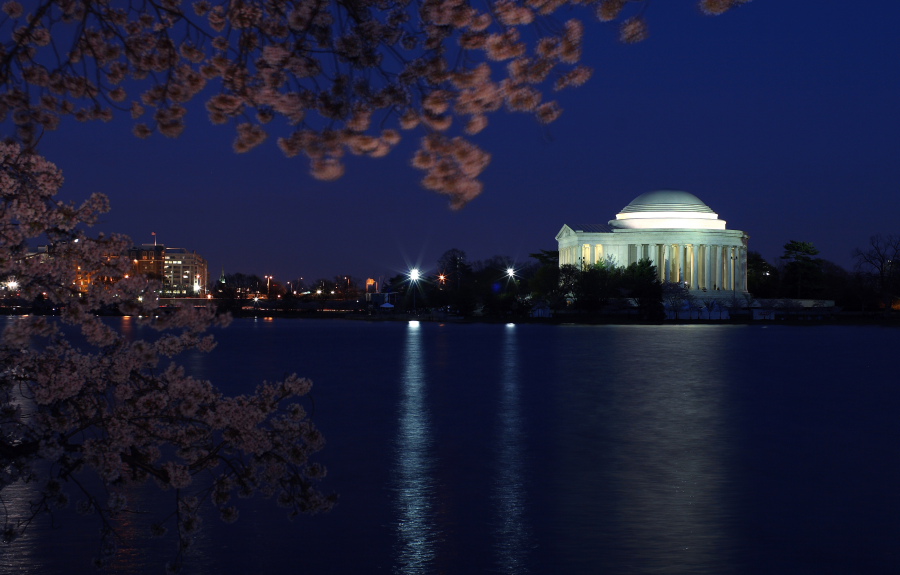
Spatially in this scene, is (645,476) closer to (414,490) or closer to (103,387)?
(414,490)

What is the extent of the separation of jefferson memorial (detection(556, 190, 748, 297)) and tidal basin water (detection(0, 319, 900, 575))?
121 meters

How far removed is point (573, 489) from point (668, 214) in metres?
146

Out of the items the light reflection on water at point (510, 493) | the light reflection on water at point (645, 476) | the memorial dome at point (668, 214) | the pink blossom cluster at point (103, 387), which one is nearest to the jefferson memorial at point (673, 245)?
the memorial dome at point (668, 214)

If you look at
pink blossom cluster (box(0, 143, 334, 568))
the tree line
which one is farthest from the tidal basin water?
the tree line

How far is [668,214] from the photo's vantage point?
6201 inches

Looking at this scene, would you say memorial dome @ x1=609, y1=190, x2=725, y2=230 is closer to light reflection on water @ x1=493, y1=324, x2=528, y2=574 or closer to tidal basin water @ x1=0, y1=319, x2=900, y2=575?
tidal basin water @ x1=0, y1=319, x2=900, y2=575

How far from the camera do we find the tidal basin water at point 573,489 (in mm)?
11086

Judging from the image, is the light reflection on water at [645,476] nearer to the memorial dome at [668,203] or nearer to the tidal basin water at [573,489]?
the tidal basin water at [573,489]

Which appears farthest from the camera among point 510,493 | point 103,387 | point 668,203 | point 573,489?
point 668,203

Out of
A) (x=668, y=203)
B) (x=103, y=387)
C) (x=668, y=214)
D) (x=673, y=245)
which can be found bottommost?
(x=103, y=387)

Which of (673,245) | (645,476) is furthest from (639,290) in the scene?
(645,476)

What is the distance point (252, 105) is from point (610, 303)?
11664 centimetres

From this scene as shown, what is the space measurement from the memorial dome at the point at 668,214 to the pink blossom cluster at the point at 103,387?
14946cm

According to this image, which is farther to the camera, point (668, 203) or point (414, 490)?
point (668, 203)
